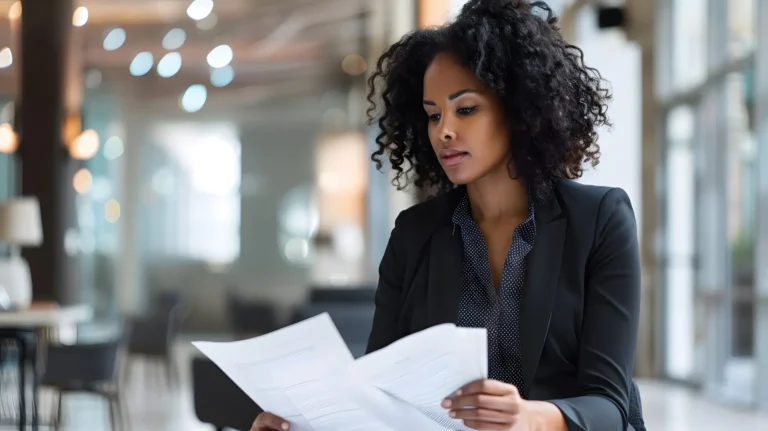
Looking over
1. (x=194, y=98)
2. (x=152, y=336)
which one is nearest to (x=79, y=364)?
(x=152, y=336)

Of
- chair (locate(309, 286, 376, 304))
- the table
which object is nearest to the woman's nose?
the table

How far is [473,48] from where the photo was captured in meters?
1.70

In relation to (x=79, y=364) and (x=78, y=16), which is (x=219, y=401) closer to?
(x=79, y=364)

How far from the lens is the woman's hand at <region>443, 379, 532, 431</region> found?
53.4 inches

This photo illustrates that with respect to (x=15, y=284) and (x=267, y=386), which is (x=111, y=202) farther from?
(x=267, y=386)

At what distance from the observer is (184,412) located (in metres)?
8.08

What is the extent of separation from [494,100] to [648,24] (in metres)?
10.3

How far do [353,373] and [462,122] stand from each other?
51 cm

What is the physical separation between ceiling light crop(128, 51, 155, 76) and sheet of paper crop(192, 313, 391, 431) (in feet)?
47.7

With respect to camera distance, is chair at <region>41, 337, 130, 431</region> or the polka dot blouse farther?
chair at <region>41, 337, 130, 431</region>

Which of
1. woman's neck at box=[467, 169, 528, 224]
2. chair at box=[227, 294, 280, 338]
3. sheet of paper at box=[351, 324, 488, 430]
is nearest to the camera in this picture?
sheet of paper at box=[351, 324, 488, 430]

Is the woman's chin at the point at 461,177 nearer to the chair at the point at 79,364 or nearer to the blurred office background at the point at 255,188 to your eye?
the blurred office background at the point at 255,188

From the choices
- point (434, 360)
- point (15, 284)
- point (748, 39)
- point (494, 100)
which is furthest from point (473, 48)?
point (748, 39)

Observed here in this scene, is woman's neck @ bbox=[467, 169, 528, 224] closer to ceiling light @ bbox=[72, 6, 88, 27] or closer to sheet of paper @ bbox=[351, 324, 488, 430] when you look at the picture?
sheet of paper @ bbox=[351, 324, 488, 430]
